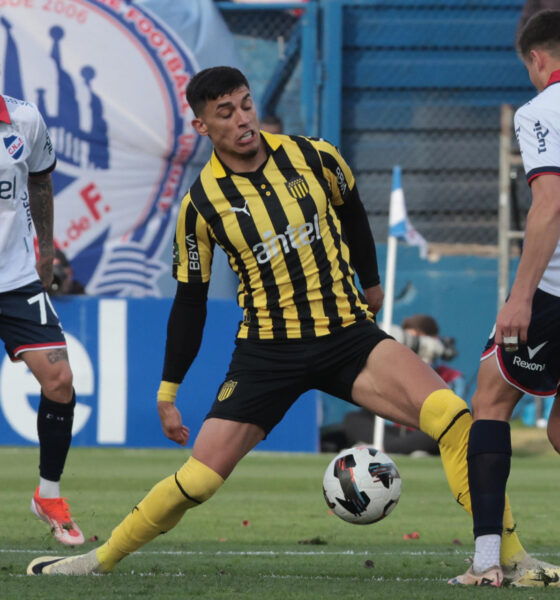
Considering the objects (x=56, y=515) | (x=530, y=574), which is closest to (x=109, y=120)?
(x=56, y=515)

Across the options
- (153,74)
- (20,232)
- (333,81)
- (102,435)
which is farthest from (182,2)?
(20,232)

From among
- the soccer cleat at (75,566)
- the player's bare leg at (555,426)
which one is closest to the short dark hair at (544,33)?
the player's bare leg at (555,426)

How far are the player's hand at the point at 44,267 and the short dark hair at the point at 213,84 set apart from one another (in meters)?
1.84

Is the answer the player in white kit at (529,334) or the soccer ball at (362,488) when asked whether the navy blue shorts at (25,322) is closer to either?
the soccer ball at (362,488)

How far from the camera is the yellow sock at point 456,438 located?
15.5 feet

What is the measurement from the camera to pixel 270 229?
501 centimetres

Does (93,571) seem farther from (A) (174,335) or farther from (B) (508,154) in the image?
(B) (508,154)

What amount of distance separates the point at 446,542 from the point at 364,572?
1.72 meters

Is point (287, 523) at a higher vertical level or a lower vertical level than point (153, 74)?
lower

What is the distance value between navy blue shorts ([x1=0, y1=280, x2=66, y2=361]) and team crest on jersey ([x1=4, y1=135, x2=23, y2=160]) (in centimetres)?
62

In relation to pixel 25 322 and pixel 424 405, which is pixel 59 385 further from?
pixel 424 405

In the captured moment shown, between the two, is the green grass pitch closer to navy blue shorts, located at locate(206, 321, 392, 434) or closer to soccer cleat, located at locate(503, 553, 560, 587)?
soccer cleat, located at locate(503, 553, 560, 587)

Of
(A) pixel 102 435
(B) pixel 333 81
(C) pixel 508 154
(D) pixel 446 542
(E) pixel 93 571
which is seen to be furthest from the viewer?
(B) pixel 333 81

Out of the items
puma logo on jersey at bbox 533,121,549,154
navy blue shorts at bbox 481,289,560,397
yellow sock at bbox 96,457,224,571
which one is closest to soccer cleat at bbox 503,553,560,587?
navy blue shorts at bbox 481,289,560,397
